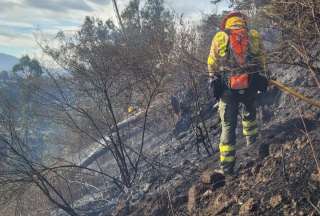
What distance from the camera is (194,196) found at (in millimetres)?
4672

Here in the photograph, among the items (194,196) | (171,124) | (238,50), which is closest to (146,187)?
(194,196)

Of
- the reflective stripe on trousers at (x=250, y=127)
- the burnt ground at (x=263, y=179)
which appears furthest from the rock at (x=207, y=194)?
the reflective stripe on trousers at (x=250, y=127)

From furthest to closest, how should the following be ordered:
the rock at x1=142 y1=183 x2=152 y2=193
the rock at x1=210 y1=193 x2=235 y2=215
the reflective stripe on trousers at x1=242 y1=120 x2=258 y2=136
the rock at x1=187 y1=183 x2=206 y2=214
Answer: the rock at x1=142 y1=183 x2=152 y2=193 → the reflective stripe on trousers at x1=242 y1=120 x2=258 y2=136 → the rock at x1=187 y1=183 x2=206 y2=214 → the rock at x1=210 y1=193 x2=235 y2=215

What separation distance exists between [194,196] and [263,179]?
0.91 meters

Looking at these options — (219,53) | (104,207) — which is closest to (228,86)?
(219,53)

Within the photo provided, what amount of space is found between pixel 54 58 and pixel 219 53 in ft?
13.6

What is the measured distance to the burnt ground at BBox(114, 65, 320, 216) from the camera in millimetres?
3674

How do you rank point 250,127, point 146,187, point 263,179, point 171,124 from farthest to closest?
1. point 171,124
2. point 146,187
3. point 250,127
4. point 263,179

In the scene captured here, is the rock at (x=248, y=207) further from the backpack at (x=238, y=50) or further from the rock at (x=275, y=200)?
the backpack at (x=238, y=50)

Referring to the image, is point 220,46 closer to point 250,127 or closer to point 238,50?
point 238,50

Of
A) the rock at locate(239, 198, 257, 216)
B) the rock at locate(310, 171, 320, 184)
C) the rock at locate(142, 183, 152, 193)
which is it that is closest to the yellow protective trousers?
the rock at locate(239, 198, 257, 216)

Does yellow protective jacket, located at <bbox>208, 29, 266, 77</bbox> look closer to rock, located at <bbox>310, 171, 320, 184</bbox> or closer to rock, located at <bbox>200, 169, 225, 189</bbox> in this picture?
rock, located at <bbox>200, 169, 225, 189</bbox>

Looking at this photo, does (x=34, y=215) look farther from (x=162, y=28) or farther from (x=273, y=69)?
(x=273, y=69)

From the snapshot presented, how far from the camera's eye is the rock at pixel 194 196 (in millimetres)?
4578
